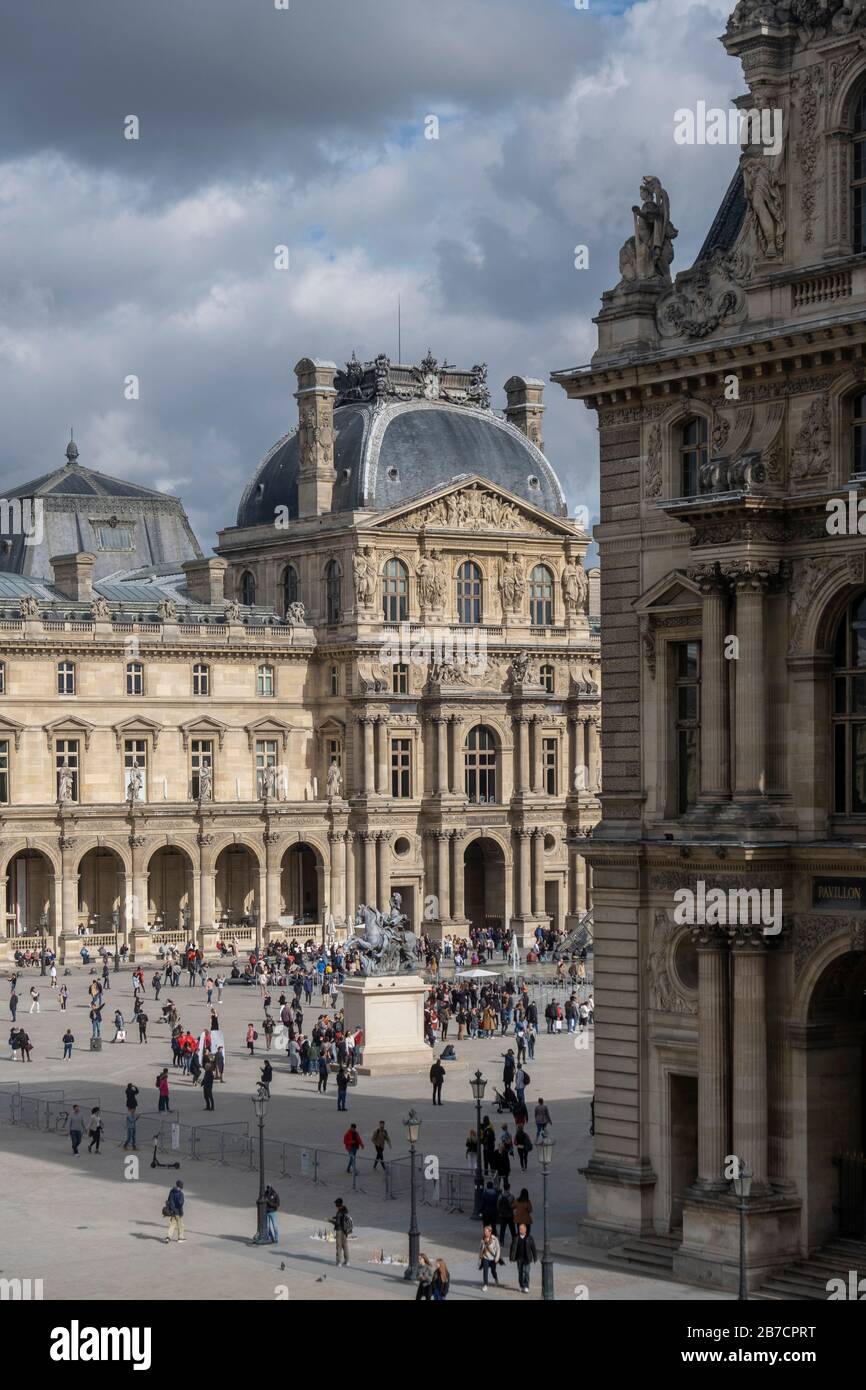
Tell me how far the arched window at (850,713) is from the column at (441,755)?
69301mm

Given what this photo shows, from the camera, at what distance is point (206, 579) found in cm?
11038

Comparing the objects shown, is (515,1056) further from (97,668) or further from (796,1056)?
(97,668)

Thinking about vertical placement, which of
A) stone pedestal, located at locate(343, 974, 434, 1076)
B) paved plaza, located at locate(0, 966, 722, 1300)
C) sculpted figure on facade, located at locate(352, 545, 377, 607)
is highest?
sculpted figure on facade, located at locate(352, 545, 377, 607)

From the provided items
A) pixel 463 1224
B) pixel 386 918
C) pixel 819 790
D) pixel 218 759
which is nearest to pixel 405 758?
pixel 218 759

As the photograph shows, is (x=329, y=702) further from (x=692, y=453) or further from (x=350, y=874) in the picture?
(x=692, y=453)

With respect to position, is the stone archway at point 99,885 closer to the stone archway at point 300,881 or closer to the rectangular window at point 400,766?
the stone archway at point 300,881

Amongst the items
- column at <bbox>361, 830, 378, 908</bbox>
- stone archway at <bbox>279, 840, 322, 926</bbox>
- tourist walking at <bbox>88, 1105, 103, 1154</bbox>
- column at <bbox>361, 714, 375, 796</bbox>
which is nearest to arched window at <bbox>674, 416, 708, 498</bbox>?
tourist walking at <bbox>88, 1105, 103, 1154</bbox>

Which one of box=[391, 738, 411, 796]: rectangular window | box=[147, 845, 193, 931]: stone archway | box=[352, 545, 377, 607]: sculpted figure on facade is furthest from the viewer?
box=[391, 738, 411, 796]: rectangular window

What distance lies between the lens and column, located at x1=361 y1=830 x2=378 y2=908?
10581cm

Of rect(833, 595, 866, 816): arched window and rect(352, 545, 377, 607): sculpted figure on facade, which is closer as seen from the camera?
rect(833, 595, 866, 816): arched window

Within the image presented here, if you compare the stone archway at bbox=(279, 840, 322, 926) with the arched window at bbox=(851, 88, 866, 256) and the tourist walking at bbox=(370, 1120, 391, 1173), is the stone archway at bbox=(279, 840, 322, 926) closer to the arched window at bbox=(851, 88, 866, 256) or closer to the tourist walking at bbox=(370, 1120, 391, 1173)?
the tourist walking at bbox=(370, 1120, 391, 1173)

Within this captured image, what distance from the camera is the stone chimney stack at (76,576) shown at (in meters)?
104

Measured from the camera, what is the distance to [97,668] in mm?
101625

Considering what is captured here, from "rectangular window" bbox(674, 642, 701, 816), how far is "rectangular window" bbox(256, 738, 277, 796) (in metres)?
65.8
